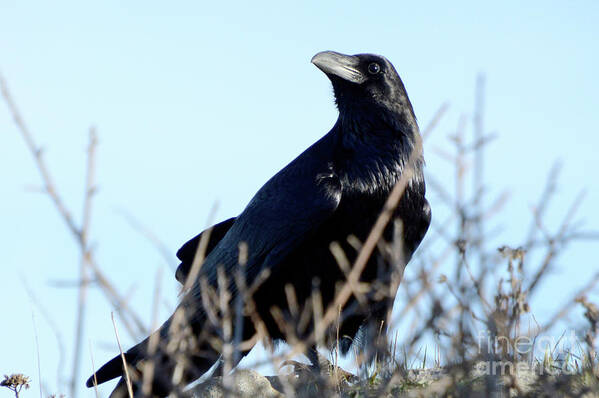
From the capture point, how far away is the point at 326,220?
18.2 feet

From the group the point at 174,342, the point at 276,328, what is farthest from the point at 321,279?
the point at 174,342

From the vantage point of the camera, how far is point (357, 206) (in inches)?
219

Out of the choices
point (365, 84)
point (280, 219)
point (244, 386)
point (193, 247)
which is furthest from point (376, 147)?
point (244, 386)

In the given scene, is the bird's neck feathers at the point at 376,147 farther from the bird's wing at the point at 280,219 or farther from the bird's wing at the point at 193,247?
the bird's wing at the point at 193,247

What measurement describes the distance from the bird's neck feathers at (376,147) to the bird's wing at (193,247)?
41.5 inches

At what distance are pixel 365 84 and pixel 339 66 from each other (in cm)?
24

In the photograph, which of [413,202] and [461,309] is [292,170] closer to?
[413,202]

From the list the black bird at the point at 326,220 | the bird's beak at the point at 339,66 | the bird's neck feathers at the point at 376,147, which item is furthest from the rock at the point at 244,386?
the bird's beak at the point at 339,66

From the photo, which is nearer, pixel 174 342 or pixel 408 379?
pixel 174 342

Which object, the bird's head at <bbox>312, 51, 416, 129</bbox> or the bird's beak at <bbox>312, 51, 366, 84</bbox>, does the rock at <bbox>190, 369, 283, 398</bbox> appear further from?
the bird's beak at <bbox>312, 51, 366, 84</bbox>

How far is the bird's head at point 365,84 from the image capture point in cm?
609

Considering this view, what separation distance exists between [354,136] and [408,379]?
6.33 feet

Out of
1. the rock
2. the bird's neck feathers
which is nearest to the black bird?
the bird's neck feathers

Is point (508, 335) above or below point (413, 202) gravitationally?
below
